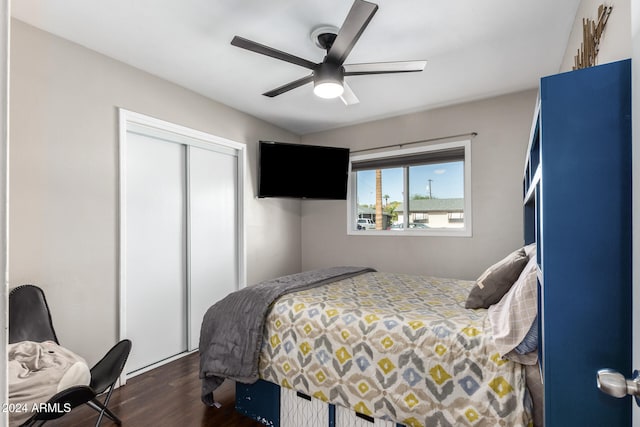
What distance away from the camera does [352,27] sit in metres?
1.77

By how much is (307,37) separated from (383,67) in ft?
1.91

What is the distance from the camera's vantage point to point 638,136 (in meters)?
0.65

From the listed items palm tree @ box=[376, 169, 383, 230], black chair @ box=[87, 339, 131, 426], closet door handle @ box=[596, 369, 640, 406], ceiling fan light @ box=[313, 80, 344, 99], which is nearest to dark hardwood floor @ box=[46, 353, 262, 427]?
black chair @ box=[87, 339, 131, 426]

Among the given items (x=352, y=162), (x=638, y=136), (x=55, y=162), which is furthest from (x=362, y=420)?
(x=352, y=162)

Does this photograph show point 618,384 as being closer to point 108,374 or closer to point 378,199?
point 108,374

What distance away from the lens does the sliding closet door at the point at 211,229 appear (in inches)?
131

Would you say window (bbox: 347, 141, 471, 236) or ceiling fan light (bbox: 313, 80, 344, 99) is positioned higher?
ceiling fan light (bbox: 313, 80, 344, 99)

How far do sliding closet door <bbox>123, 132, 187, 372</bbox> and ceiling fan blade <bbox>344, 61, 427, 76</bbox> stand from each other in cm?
186

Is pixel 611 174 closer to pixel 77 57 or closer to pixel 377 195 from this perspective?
pixel 77 57

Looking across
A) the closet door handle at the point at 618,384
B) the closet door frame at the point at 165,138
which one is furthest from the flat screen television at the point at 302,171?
the closet door handle at the point at 618,384

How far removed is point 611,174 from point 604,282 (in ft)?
0.88

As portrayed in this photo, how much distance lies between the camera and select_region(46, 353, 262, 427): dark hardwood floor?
6.85ft

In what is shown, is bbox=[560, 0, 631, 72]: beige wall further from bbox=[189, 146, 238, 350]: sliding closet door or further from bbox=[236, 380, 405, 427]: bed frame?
bbox=[189, 146, 238, 350]: sliding closet door

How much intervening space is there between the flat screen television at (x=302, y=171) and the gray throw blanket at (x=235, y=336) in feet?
5.84
